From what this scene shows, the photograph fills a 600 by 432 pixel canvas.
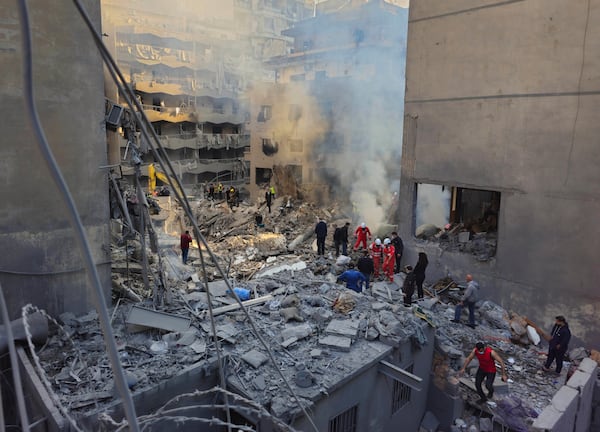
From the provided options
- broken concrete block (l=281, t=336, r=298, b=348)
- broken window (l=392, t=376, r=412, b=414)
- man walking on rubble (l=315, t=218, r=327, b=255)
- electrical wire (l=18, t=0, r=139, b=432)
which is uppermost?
electrical wire (l=18, t=0, r=139, b=432)

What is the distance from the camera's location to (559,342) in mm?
8336

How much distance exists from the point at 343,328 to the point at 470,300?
12.5 ft

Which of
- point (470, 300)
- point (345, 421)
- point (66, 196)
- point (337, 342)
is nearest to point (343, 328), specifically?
point (337, 342)

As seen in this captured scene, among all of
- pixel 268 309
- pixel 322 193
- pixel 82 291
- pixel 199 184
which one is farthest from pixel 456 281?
pixel 199 184

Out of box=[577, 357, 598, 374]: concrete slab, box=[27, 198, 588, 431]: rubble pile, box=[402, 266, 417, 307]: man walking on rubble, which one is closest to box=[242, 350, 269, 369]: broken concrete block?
box=[27, 198, 588, 431]: rubble pile

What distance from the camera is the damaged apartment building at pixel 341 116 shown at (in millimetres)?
25141

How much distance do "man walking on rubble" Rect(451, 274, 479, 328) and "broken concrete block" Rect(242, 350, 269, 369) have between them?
17.4 ft

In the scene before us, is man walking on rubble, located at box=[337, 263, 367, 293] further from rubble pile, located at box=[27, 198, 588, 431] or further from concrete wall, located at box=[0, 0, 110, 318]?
concrete wall, located at box=[0, 0, 110, 318]

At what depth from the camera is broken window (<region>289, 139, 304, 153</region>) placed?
94.6 ft

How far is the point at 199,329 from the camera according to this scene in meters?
7.39

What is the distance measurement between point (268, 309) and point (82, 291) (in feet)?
12.2

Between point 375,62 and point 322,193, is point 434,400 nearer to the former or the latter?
point 322,193

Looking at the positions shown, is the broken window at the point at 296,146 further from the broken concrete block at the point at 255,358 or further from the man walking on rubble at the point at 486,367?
the broken concrete block at the point at 255,358

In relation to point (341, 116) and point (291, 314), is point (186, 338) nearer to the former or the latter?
point (291, 314)
